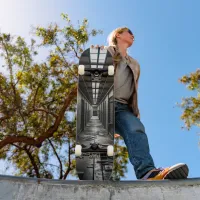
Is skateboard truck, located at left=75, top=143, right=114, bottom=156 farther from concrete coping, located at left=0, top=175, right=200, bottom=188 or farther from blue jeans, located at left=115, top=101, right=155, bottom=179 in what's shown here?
concrete coping, located at left=0, top=175, right=200, bottom=188

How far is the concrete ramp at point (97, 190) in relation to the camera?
7.07 ft

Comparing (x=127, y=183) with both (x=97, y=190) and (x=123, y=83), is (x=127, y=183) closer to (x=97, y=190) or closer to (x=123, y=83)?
(x=97, y=190)

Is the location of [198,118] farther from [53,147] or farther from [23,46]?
[23,46]

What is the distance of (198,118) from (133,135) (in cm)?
678

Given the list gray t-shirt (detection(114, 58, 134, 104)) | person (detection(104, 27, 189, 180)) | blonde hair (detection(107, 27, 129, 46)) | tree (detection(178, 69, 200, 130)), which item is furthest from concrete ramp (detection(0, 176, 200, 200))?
tree (detection(178, 69, 200, 130))

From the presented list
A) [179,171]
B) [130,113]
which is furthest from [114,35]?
[179,171]

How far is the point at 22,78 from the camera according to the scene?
9.15 m

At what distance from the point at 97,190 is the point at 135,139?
89 centimetres

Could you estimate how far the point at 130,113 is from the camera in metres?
3.32

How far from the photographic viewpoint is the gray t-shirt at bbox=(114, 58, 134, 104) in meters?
3.41

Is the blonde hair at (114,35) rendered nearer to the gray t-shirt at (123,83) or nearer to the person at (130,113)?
the person at (130,113)

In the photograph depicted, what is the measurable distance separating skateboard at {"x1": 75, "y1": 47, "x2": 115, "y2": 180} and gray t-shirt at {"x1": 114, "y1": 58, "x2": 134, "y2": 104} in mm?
209

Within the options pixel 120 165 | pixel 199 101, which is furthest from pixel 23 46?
pixel 199 101

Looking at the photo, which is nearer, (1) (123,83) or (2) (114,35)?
(1) (123,83)
